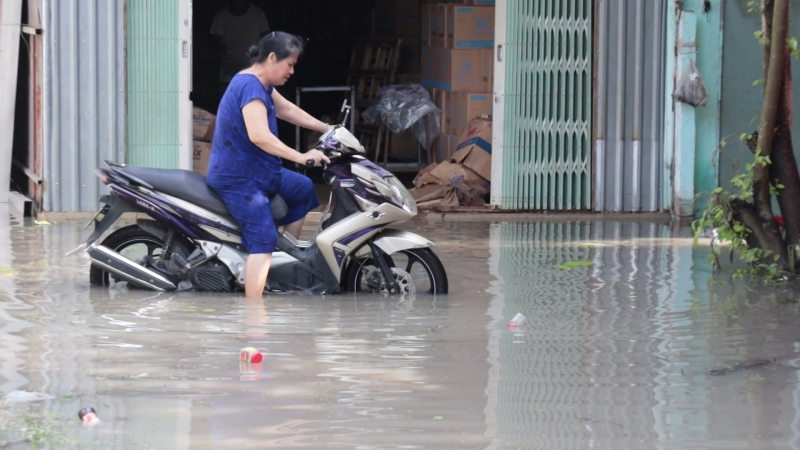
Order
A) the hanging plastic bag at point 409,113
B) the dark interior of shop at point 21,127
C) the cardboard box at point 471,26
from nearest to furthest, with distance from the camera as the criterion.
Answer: the dark interior of shop at point 21,127 → the cardboard box at point 471,26 → the hanging plastic bag at point 409,113

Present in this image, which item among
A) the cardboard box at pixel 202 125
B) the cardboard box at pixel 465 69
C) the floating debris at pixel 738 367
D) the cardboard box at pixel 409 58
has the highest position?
the cardboard box at pixel 409 58

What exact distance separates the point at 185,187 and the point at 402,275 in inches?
51.8

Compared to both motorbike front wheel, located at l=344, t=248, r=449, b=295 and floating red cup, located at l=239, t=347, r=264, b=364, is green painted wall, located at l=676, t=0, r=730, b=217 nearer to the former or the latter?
motorbike front wheel, located at l=344, t=248, r=449, b=295

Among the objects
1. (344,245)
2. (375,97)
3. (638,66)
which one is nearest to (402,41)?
(375,97)

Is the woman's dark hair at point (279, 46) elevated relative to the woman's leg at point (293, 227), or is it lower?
elevated

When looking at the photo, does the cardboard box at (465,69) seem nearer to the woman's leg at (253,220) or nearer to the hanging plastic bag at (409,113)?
the hanging plastic bag at (409,113)

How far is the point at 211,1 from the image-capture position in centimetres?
1508

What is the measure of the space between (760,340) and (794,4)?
525cm

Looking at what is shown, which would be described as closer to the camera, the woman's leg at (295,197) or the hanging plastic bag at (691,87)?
the woman's leg at (295,197)

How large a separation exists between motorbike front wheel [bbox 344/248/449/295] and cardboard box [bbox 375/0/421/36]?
27.0 ft

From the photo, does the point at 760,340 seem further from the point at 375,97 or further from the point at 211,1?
the point at 211,1

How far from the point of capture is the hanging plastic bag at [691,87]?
30.9ft

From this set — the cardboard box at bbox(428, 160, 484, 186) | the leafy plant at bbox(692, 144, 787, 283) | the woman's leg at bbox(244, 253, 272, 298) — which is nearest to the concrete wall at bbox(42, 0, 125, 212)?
the cardboard box at bbox(428, 160, 484, 186)

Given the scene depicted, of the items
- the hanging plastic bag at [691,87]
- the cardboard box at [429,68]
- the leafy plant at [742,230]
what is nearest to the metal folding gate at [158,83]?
the cardboard box at [429,68]
